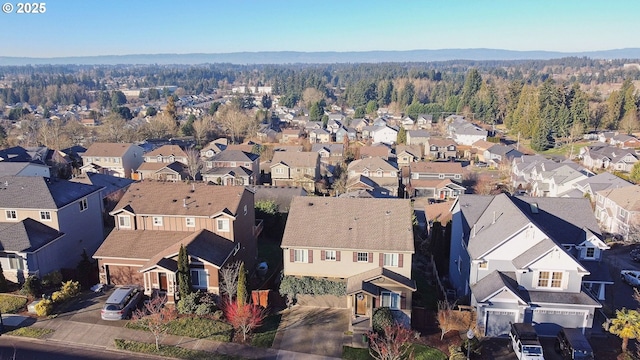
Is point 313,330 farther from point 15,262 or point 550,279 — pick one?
point 15,262

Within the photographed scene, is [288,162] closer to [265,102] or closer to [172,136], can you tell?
[172,136]

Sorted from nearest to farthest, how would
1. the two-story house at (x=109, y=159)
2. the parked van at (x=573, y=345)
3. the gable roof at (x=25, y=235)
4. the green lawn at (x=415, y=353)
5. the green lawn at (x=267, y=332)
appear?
the parked van at (x=573, y=345) < the green lawn at (x=415, y=353) < the green lawn at (x=267, y=332) < the gable roof at (x=25, y=235) < the two-story house at (x=109, y=159)

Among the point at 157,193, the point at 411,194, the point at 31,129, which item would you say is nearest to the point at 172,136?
the point at 31,129

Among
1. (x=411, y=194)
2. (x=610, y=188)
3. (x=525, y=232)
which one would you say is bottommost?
(x=411, y=194)

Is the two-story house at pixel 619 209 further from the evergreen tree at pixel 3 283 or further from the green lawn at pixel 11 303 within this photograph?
the evergreen tree at pixel 3 283

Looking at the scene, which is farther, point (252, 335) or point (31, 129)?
point (31, 129)

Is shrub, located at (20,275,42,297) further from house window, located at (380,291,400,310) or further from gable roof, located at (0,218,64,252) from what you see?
house window, located at (380,291,400,310)

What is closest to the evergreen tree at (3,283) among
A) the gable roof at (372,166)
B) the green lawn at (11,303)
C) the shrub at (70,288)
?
the green lawn at (11,303)

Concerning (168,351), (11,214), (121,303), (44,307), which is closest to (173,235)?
(121,303)
